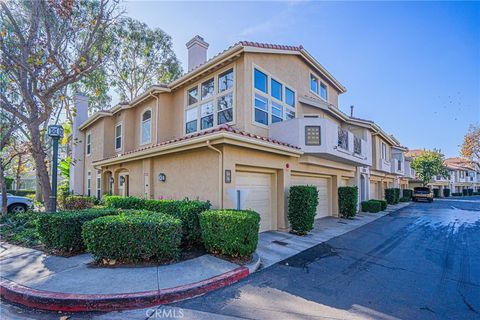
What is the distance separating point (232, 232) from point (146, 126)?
10.7m

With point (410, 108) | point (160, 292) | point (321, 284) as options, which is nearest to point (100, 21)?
point (160, 292)

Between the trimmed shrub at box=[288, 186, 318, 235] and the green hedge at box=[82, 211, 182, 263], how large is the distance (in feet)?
16.9

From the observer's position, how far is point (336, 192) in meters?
14.3

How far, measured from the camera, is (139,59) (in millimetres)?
23984

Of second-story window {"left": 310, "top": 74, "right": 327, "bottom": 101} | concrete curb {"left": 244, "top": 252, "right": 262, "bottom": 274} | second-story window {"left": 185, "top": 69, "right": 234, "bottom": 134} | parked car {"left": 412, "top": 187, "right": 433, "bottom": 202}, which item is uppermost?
second-story window {"left": 310, "top": 74, "right": 327, "bottom": 101}

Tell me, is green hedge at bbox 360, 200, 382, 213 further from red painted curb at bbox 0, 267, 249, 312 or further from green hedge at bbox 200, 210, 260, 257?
red painted curb at bbox 0, 267, 249, 312

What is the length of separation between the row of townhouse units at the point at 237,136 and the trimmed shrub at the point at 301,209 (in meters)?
0.43

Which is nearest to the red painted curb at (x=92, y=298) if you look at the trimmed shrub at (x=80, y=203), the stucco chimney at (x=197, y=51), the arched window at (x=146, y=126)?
the trimmed shrub at (x=80, y=203)

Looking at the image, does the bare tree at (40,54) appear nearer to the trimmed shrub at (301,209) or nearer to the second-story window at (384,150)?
the trimmed shrub at (301,209)

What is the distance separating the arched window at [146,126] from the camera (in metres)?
14.0

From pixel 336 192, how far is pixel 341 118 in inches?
194

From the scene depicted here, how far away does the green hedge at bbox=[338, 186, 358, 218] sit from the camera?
1365 centimetres

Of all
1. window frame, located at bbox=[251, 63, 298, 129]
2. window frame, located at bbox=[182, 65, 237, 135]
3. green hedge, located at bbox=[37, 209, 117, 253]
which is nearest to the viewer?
green hedge, located at bbox=[37, 209, 117, 253]

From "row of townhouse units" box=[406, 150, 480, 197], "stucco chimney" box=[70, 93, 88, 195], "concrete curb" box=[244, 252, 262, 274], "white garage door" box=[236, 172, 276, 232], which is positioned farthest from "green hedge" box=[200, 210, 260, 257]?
"row of townhouse units" box=[406, 150, 480, 197]
